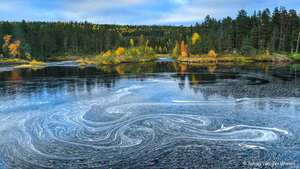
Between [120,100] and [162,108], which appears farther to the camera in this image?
[120,100]

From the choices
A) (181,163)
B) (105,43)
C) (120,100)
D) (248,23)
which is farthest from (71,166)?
(105,43)

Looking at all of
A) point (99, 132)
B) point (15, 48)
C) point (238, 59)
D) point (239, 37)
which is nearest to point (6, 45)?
point (15, 48)

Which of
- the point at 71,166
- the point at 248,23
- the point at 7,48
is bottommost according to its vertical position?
the point at 71,166

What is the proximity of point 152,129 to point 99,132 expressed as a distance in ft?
10.4

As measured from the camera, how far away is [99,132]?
685 inches

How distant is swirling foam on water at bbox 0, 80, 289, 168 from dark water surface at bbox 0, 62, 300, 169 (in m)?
0.05

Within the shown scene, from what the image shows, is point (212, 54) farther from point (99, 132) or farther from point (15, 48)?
point (99, 132)

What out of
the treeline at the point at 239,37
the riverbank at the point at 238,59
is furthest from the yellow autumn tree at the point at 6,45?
the riverbank at the point at 238,59

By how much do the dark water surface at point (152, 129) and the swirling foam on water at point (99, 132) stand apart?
0.05 meters

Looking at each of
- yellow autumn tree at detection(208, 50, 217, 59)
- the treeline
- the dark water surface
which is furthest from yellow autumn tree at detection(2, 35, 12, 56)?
the dark water surface

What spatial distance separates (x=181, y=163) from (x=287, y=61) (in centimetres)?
6657

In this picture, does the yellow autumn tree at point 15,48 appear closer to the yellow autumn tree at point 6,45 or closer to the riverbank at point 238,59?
the yellow autumn tree at point 6,45

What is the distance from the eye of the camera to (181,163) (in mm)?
12547

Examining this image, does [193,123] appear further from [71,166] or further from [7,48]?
[7,48]
